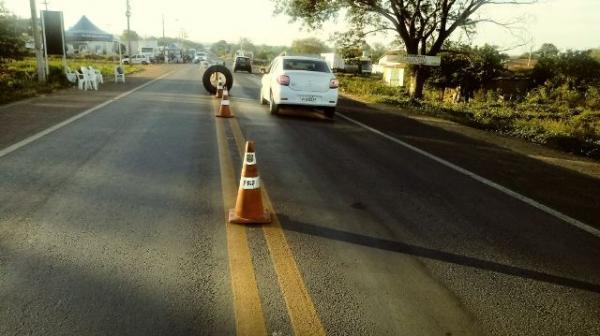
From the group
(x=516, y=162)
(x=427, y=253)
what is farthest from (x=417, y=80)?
(x=427, y=253)

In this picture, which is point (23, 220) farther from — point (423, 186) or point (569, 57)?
point (569, 57)

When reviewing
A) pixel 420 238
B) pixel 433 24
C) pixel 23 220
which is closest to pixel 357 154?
pixel 420 238

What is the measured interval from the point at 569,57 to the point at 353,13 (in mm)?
19112

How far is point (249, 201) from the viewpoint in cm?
442

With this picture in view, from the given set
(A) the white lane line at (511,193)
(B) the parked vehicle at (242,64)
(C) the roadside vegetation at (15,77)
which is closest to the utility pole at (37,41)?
(C) the roadside vegetation at (15,77)

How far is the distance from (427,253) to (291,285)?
1.32 m

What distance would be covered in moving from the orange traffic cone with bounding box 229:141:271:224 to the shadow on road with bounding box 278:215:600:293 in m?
0.26

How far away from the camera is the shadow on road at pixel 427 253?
363 centimetres

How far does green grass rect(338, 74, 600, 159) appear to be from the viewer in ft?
35.7

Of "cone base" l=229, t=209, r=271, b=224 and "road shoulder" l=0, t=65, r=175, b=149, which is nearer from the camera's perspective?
"cone base" l=229, t=209, r=271, b=224

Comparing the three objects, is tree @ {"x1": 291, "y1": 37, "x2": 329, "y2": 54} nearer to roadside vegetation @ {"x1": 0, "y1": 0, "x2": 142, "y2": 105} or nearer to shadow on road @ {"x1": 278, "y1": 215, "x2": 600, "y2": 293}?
roadside vegetation @ {"x1": 0, "y1": 0, "x2": 142, "y2": 105}

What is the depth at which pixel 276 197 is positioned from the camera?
5.27m

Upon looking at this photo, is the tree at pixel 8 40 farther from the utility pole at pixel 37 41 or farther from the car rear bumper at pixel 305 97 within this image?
the car rear bumper at pixel 305 97

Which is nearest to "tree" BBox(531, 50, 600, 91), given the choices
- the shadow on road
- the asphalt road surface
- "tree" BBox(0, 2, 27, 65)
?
the asphalt road surface
